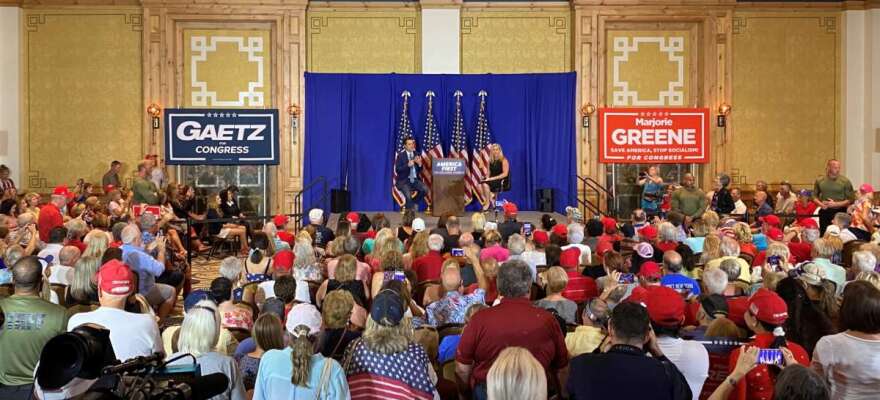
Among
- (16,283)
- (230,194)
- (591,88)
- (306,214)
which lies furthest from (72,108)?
(16,283)

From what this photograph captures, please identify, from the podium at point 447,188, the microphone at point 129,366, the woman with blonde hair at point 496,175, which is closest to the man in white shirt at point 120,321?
the microphone at point 129,366

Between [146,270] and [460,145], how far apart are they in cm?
846

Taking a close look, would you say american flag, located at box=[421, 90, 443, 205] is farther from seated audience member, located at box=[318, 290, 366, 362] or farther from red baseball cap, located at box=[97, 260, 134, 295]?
seated audience member, located at box=[318, 290, 366, 362]

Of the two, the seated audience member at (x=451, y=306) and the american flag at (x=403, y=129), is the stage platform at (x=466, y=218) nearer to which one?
the american flag at (x=403, y=129)

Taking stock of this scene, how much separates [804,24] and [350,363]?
46.3 ft

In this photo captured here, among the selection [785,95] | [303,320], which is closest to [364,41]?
[785,95]

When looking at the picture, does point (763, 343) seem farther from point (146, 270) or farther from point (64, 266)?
point (64, 266)

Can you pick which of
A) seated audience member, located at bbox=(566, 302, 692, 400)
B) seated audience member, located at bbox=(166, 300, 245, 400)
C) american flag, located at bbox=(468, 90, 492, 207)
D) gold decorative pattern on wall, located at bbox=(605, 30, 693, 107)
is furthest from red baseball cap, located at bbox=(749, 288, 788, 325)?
gold decorative pattern on wall, located at bbox=(605, 30, 693, 107)

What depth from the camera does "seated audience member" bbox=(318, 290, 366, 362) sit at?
4.07m

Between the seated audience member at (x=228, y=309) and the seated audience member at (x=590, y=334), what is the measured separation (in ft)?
5.67

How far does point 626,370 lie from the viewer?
3.23m

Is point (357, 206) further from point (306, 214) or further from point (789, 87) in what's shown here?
point (789, 87)

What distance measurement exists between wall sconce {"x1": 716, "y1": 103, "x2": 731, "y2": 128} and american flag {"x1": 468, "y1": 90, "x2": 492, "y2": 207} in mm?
3945

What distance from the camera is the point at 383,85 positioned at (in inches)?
593
